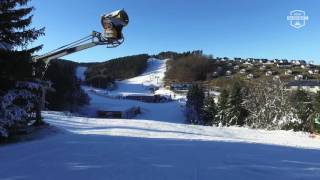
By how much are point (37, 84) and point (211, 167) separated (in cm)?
798

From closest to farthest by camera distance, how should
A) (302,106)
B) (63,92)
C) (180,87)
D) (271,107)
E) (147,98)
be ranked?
1. (271,107)
2. (302,106)
3. (63,92)
4. (147,98)
5. (180,87)

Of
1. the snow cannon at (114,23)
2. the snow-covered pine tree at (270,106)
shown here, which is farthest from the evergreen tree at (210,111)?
the snow cannon at (114,23)

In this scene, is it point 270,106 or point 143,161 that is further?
point 270,106

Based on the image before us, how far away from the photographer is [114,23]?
22.2m

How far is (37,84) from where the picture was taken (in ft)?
52.6

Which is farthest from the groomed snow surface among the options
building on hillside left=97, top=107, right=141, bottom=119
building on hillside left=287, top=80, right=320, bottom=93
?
building on hillside left=97, top=107, right=141, bottom=119

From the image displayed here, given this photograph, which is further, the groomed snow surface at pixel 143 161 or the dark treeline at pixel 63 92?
the dark treeline at pixel 63 92

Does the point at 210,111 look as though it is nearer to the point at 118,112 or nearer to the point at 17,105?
the point at 118,112

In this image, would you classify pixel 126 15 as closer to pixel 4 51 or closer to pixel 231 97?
pixel 4 51

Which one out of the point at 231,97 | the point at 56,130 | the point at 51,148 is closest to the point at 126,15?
the point at 56,130

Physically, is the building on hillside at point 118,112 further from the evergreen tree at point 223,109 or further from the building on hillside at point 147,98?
the building on hillside at point 147,98

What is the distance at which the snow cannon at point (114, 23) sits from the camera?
874 inches

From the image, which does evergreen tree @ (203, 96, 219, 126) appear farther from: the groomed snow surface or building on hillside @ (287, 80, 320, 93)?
the groomed snow surface

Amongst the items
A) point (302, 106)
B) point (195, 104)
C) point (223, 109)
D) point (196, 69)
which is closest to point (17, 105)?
point (302, 106)
